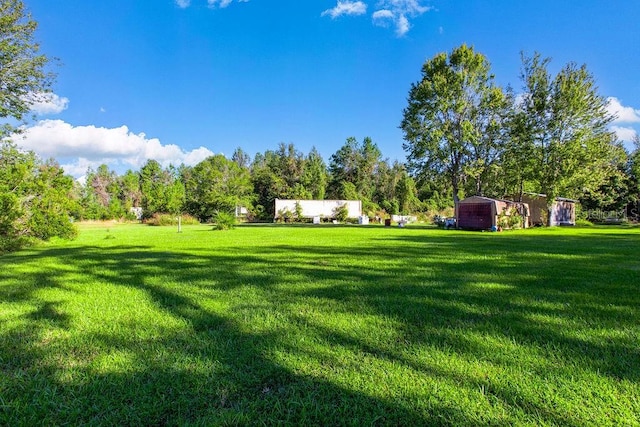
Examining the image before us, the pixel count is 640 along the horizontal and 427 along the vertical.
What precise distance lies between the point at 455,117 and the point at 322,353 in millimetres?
30630

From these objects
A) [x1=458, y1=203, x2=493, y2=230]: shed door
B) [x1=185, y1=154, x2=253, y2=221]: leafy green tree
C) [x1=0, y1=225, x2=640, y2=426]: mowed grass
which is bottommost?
[x1=0, y1=225, x2=640, y2=426]: mowed grass

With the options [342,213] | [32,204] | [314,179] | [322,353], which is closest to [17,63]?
[32,204]

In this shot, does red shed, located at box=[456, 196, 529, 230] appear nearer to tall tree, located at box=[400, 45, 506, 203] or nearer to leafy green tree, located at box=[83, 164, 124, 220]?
tall tree, located at box=[400, 45, 506, 203]

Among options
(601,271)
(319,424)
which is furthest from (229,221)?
(319,424)

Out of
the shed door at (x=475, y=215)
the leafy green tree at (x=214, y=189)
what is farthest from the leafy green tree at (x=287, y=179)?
the shed door at (x=475, y=215)

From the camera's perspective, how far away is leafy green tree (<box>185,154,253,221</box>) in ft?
151

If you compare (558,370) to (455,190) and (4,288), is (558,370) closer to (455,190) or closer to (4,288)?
(4,288)

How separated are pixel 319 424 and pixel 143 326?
2.12 metres

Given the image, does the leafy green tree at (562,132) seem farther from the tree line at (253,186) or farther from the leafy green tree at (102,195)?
the leafy green tree at (102,195)

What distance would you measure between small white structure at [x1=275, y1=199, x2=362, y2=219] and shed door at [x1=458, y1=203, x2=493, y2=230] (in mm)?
22018

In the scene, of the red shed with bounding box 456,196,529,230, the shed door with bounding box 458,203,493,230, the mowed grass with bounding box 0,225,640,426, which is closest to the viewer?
the mowed grass with bounding box 0,225,640,426

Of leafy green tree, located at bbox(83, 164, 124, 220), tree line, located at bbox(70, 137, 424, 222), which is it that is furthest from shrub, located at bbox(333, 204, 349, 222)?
leafy green tree, located at bbox(83, 164, 124, 220)

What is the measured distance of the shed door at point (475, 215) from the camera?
24.1 meters

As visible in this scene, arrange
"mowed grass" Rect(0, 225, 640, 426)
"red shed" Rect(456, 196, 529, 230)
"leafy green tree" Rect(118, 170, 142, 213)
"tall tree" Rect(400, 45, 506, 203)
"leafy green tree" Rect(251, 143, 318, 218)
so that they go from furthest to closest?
"leafy green tree" Rect(118, 170, 142, 213) < "leafy green tree" Rect(251, 143, 318, 218) < "tall tree" Rect(400, 45, 506, 203) < "red shed" Rect(456, 196, 529, 230) < "mowed grass" Rect(0, 225, 640, 426)
